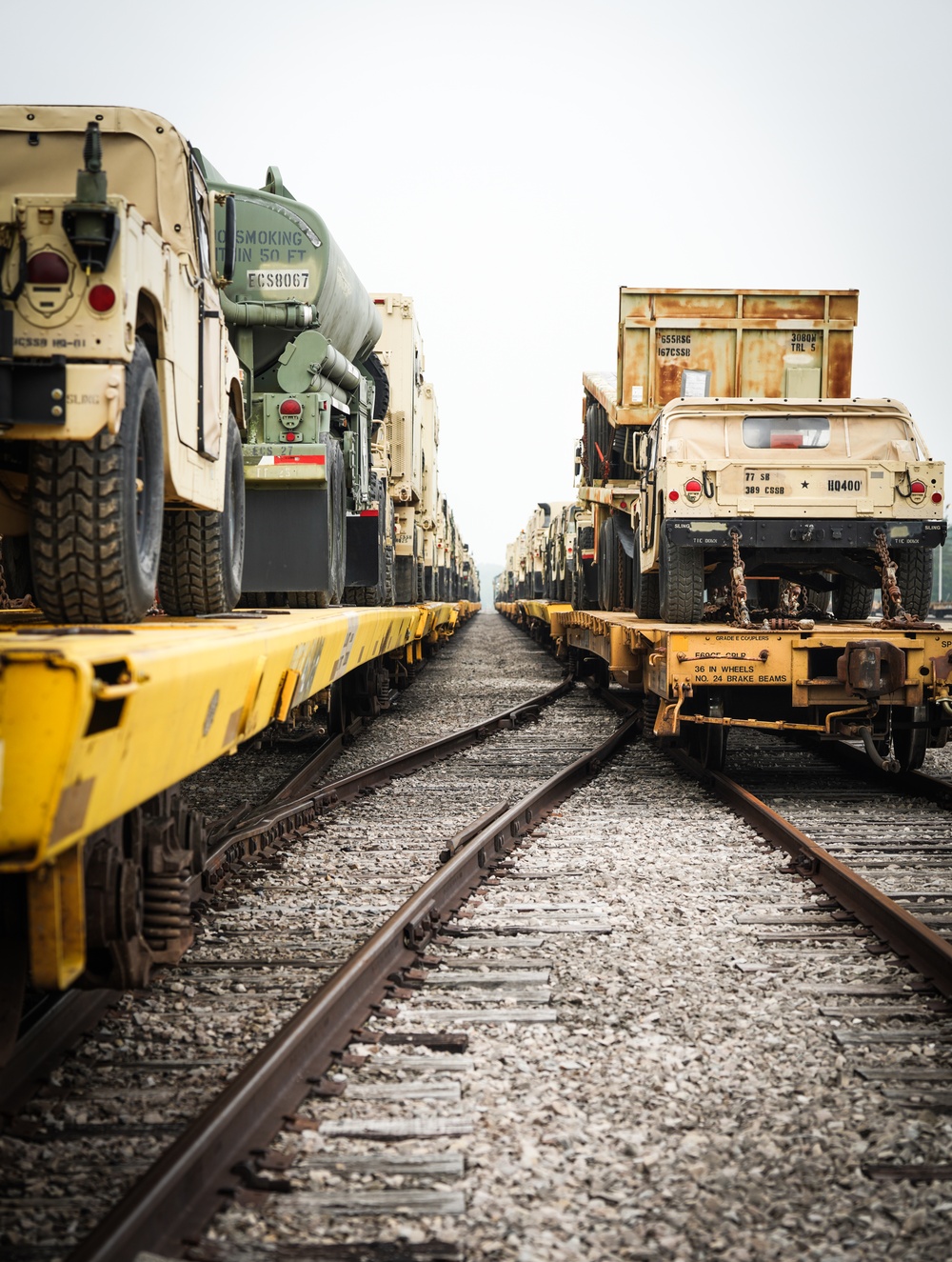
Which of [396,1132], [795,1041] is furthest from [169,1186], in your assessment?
[795,1041]

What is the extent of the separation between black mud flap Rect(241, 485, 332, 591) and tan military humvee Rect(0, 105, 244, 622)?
2.77 metres

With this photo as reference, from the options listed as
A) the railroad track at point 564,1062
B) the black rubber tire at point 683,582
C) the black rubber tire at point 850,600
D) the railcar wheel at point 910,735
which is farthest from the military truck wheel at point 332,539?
the black rubber tire at point 850,600

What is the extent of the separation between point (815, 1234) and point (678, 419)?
7465 mm

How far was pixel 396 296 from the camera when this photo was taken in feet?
58.6

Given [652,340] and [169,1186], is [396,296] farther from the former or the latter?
[169,1186]

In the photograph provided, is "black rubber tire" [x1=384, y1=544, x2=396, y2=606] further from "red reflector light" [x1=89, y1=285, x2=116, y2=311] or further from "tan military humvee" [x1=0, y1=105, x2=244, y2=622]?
"red reflector light" [x1=89, y1=285, x2=116, y2=311]

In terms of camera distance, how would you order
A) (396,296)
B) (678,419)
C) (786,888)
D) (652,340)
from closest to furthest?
(786,888) → (678,419) → (652,340) → (396,296)

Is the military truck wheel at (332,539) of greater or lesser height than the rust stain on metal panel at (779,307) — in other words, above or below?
below

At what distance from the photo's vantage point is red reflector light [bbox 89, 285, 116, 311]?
11.6 ft

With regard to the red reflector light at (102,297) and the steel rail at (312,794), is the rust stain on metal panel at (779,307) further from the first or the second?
the red reflector light at (102,297)

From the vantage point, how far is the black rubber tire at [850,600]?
10617 mm

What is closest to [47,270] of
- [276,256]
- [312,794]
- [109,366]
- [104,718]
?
[109,366]

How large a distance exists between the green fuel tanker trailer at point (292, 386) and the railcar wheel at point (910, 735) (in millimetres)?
3889

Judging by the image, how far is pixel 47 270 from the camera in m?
3.54
